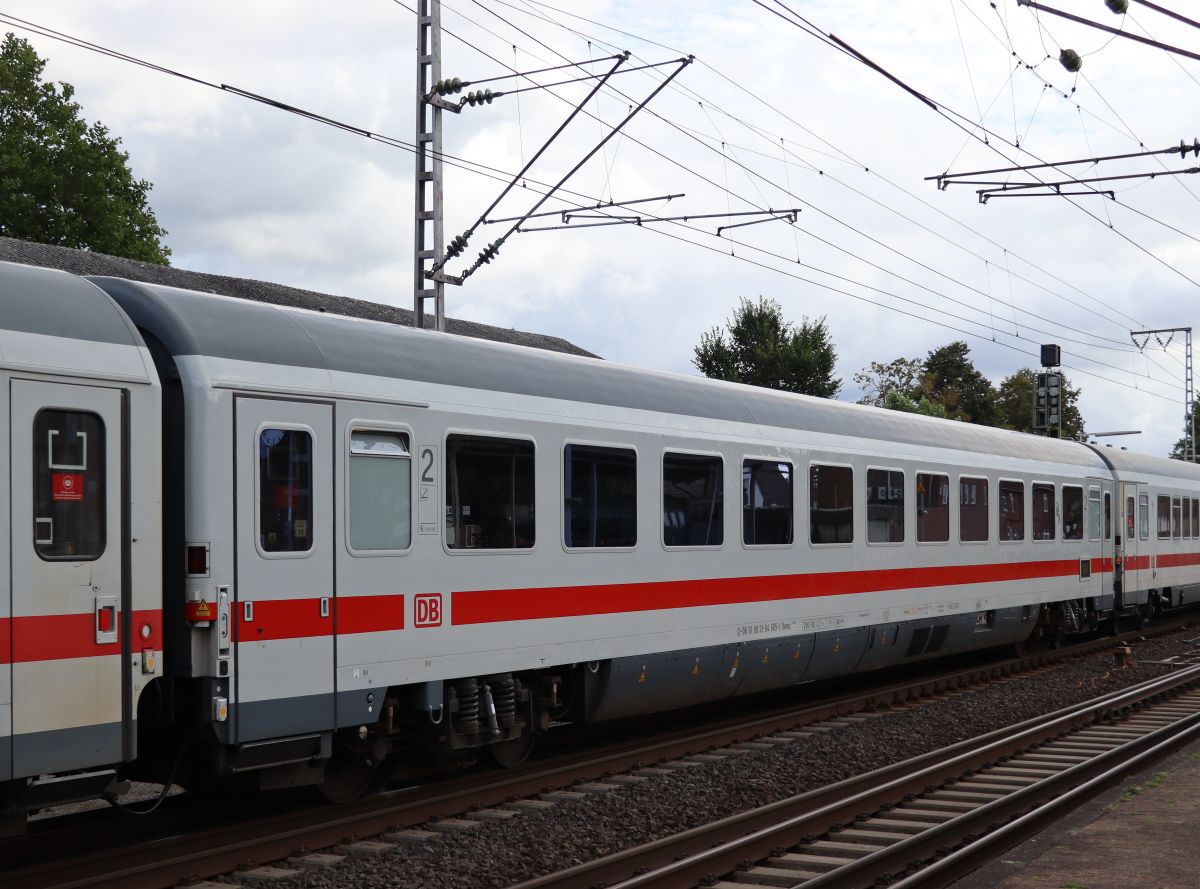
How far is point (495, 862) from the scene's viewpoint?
28.6 ft

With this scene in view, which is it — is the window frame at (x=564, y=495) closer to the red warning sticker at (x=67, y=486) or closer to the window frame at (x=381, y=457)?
the window frame at (x=381, y=457)

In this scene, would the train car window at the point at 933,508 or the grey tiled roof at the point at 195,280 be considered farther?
the grey tiled roof at the point at 195,280

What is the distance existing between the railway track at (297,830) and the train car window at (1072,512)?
10583 mm

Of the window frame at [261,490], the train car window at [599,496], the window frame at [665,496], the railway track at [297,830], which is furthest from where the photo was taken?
the window frame at [665,496]

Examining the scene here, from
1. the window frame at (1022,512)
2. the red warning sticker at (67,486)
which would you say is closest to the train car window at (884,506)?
the window frame at (1022,512)

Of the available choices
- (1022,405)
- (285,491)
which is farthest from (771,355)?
(285,491)

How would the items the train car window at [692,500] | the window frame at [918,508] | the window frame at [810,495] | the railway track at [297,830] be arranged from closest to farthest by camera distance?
the railway track at [297,830] → the train car window at [692,500] → the window frame at [810,495] → the window frame at [918,508]

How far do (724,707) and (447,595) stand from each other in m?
7.06

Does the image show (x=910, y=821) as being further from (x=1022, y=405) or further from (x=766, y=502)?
(x=1022, y=405)

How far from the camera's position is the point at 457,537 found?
1050cm

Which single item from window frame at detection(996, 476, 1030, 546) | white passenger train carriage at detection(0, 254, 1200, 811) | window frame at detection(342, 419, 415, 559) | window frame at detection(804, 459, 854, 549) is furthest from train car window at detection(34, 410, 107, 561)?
window frame at detection(996, 476, 1030, 546)

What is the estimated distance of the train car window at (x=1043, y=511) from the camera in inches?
845

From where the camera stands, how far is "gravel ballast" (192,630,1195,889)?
8.44 metres

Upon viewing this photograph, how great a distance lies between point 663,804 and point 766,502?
4.78 m
